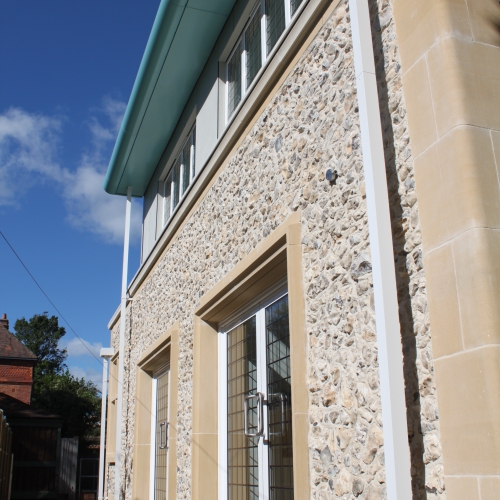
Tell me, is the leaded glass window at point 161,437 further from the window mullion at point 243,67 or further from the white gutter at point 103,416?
the window mullion at point 243,67

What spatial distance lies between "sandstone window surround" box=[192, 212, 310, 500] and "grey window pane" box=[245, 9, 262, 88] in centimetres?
238

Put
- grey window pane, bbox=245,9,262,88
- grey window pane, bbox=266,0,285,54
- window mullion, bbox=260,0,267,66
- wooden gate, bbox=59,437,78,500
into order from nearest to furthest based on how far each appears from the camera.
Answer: grey window pane, bbox=266,0,285,54
window mullion, bbox=260,0,267,66
grey window pane, bbox=245,9,262,88
wooden gate, bbox=59,437,78,500

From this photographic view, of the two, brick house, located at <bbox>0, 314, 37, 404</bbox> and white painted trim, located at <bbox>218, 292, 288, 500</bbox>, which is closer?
white painted trim, located at <bbox>218, 292, 288, 500</bbox>

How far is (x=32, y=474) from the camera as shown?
56.1 feet

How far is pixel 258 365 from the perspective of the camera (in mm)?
5711

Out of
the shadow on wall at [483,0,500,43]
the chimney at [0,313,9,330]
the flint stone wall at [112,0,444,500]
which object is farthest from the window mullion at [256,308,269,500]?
the chimney at [0,313,9,330]

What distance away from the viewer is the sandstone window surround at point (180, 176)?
8.96 metres

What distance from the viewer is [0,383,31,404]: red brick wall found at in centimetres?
3231

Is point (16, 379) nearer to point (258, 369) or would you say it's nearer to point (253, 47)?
point (253, 47)

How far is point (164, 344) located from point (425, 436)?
597 cm

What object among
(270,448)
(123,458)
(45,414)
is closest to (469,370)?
(270,448)

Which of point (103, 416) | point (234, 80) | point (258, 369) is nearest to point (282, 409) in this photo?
point (258, 369)

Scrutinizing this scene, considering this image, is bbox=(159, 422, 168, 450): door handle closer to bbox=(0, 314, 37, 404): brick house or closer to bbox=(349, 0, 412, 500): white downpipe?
bbox=(349, 0, 412, 500): white downpipe

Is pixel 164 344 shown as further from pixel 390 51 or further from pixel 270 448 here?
pixel 390 51
